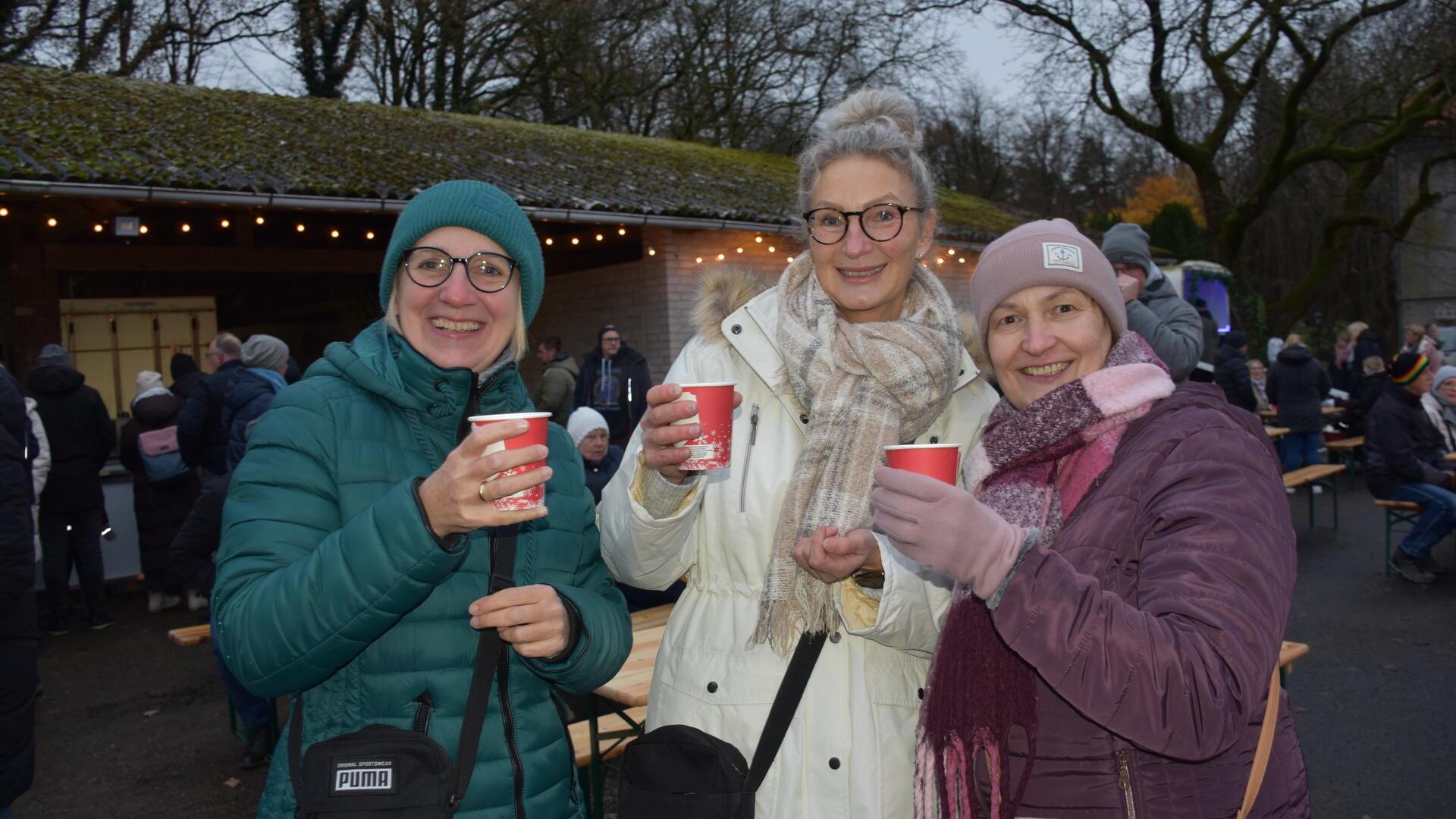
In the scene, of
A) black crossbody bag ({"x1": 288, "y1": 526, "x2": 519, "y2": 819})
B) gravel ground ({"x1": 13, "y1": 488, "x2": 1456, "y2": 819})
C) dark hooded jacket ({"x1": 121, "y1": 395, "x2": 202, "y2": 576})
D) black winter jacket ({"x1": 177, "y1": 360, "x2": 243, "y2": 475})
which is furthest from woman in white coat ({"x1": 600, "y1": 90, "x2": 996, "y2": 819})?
dark hooded jacket ({"x1": 121, "y1": 395, "x2": 202, "y2": 576})

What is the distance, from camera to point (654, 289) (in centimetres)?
1177

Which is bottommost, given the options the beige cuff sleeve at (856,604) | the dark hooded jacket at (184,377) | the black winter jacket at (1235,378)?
the beige cuff sleeve at (856,604)

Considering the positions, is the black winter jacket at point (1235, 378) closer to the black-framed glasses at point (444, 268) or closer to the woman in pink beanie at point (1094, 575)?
the woman in pink beanie at point (1094, 575)

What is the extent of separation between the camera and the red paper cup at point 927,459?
1.65 m

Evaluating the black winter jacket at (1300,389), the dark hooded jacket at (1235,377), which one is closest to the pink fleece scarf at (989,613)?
the dark hooded jacket at (1235,377)

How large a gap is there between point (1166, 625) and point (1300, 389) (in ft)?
38.5

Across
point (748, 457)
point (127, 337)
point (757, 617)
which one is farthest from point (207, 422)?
point (757, 617)

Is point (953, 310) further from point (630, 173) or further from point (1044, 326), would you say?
point (630, 173)

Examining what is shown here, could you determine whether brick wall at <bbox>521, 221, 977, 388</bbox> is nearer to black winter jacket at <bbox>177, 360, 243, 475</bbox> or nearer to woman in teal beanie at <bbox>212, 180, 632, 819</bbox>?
black winter jacket at <bbox>177, 360, 243, 475</bbox>

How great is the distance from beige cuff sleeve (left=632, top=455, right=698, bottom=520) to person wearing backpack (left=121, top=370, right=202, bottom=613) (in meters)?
7.32

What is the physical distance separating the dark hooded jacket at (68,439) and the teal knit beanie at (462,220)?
713cm

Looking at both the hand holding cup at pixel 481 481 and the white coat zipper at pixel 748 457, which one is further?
the white coat zipper at pixel 748 457

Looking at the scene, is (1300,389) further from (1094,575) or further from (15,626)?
(15,626)

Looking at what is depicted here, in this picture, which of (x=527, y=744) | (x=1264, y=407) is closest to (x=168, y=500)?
(x=527, y=744)
